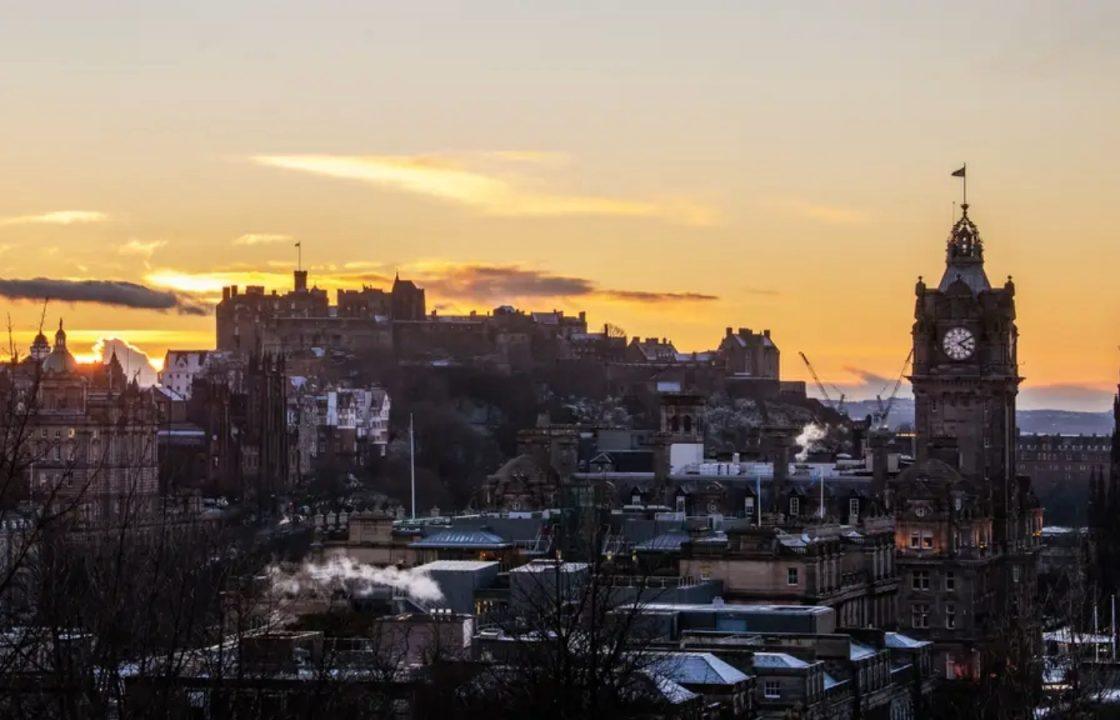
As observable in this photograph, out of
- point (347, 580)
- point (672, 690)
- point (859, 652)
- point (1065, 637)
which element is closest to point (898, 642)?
point (859, 652)

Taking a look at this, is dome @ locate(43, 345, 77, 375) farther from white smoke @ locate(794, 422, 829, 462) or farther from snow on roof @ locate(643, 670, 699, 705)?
snow on roof @ locate(643, 670, 699, 705)

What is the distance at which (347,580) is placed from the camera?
9869cm

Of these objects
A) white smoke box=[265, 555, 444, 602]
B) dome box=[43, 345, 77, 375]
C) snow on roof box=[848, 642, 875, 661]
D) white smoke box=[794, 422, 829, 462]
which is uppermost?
dome box=[43, 345, 77, 375]

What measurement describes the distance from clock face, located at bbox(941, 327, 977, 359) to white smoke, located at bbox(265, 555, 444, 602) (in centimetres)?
3461

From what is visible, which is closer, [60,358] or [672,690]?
[672,690]

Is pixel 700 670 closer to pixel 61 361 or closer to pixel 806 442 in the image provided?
pixel 61 361

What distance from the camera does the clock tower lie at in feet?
417

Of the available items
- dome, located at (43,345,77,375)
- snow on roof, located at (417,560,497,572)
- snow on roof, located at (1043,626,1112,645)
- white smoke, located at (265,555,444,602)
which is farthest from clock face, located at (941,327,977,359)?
dome, located at (43,345,77,375)

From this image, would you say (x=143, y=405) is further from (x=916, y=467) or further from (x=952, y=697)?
(x=952, y=697)

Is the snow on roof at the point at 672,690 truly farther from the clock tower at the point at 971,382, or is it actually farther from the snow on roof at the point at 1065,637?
the clock tower at the point at 971,382

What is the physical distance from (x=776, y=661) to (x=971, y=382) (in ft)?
170

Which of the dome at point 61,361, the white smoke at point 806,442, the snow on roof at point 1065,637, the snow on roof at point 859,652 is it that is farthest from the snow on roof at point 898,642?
the dome at point 61,361

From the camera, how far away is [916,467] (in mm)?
119688

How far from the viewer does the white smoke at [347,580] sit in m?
94.0
